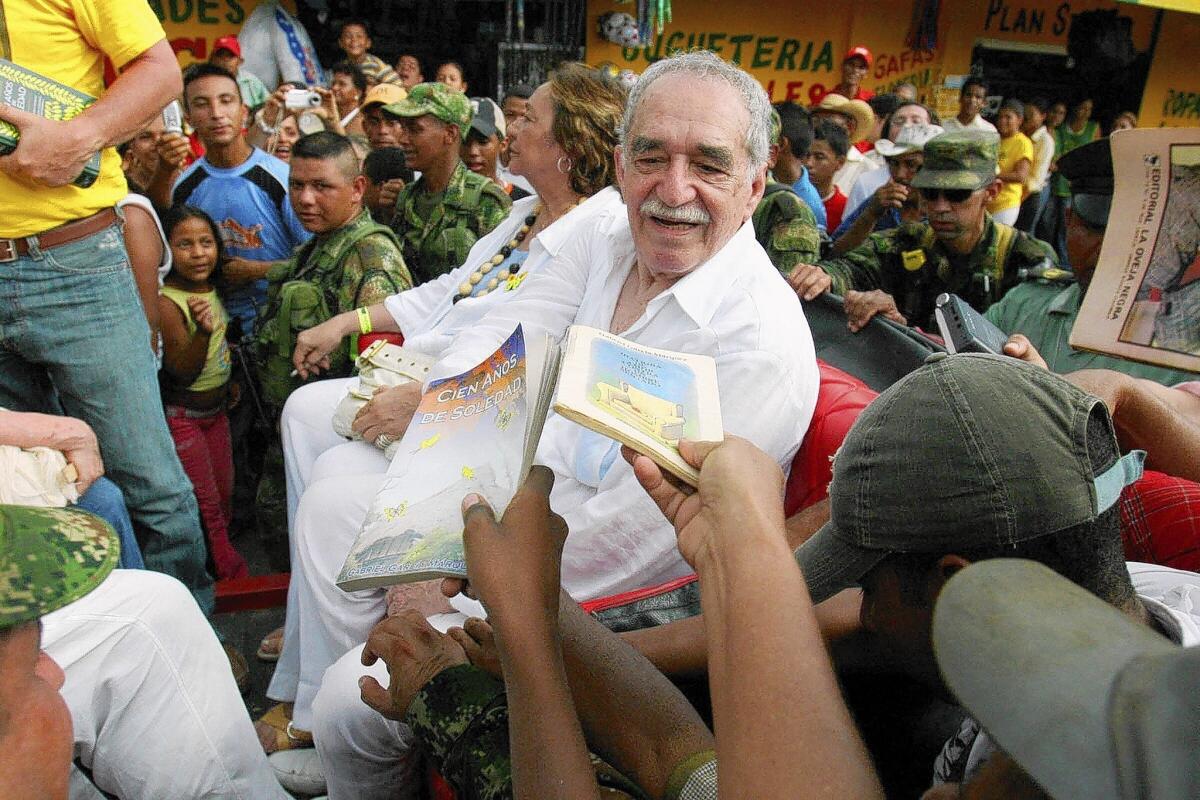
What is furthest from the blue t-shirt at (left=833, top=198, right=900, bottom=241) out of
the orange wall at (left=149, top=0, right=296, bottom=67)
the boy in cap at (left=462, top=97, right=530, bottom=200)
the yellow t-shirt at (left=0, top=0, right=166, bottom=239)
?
the orange wall at (left=149, top=0, right=296, bottom=67)

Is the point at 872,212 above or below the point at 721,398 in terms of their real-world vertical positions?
below

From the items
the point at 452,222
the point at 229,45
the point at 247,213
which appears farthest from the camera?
the point at 229,45

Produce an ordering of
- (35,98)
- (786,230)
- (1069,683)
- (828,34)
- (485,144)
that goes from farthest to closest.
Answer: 1. (828,34)
2. (485,144)
3. (786,230)
4. (35,98)
5. (1069,683)

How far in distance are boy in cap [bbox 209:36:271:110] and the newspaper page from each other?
19.2 feet

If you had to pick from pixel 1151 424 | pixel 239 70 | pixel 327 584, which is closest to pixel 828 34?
pixel 239 70

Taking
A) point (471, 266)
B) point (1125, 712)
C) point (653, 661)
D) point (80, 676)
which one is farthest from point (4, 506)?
point (471, 266)

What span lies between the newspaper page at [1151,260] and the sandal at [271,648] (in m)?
2.52

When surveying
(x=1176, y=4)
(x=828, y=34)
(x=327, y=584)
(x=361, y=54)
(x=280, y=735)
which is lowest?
(x=280, y=735)

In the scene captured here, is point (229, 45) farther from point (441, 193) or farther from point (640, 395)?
point (640, 395)

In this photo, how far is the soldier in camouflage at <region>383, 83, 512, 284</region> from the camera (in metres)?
4.18

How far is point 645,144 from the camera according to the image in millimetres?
2074

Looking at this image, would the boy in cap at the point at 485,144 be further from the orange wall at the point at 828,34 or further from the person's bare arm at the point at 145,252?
the orange wall at the point at 828,34

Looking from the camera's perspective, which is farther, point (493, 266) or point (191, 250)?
point (191, 250)

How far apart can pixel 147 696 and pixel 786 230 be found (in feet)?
9.30
